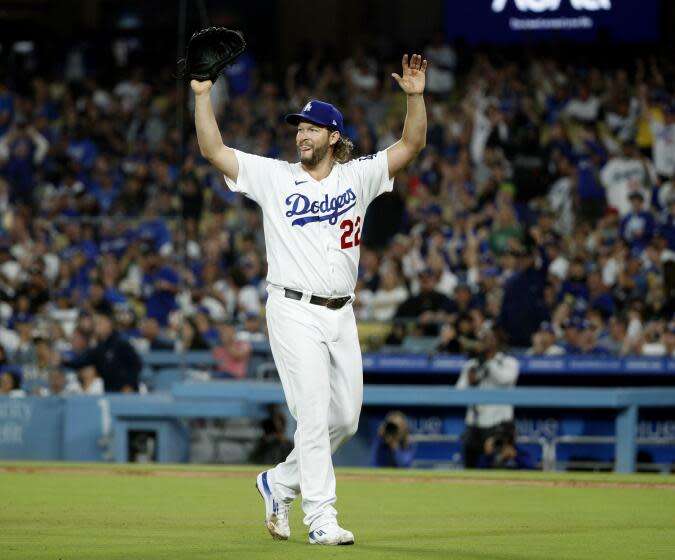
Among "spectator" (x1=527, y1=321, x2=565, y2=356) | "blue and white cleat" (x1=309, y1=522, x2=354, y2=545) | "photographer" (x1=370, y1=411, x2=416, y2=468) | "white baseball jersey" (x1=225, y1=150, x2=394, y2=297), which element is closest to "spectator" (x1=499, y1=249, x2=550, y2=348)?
"spectator" (x1=527, y1=321, x2=565, y2=356)

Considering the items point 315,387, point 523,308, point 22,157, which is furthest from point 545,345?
point 22,157

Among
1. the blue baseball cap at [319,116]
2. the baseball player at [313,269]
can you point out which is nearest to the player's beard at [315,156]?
the baseball player at [313,269]

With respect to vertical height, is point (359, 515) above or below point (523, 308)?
below

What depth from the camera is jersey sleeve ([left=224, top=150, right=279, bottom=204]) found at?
668cm

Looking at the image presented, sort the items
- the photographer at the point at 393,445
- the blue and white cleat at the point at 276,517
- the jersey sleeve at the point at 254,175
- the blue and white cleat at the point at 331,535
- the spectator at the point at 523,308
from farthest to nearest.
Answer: the spectator at the point at 523,308 < the photographer at the point at 393,445 < the jersey sleeve at the point at 254,175 < the blue and white cleat at the point at 276,517 < the blue and white cleat at the point at 331,535

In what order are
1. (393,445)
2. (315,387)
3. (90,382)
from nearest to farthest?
(315,387), (393,445), (90,382)

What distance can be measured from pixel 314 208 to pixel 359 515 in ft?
7.00

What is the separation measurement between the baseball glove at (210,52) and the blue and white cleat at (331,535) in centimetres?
229

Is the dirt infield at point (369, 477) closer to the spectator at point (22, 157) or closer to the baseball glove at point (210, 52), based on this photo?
the baseball glove at point (210, 52)

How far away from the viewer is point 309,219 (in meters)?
6.57

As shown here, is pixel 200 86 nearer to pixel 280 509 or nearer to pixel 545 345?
pixel 280 509

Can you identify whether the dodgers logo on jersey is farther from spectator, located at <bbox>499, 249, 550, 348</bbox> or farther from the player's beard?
spectator, located at <bbox>499, 249, 550, 348</bbox>

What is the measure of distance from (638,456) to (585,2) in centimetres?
925

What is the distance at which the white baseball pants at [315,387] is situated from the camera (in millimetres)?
6312
